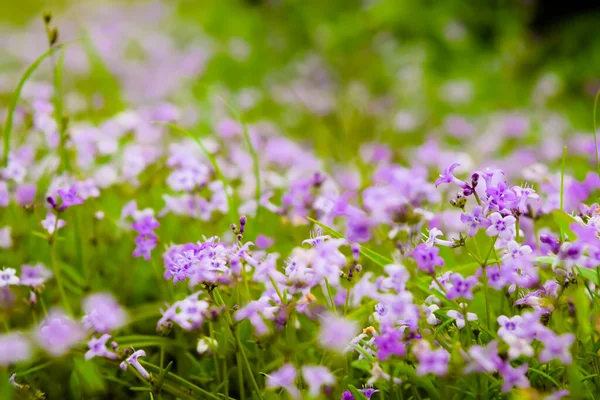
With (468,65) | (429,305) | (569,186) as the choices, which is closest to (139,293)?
(429,305)

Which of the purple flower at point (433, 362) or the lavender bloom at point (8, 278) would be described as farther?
the lavender bloom at point (8, 278)

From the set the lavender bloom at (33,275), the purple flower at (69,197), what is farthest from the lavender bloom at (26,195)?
the purple flower at (69,197)

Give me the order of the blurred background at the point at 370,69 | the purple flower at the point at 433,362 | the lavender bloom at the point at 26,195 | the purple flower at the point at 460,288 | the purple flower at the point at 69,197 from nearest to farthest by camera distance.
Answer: the purple flower at the point at 433,362
the purple flower at the point at 460,288
the purple flower at the point at 69,197
the lavender bloom at the point at 26,195
the blurred background at the point at 370,69

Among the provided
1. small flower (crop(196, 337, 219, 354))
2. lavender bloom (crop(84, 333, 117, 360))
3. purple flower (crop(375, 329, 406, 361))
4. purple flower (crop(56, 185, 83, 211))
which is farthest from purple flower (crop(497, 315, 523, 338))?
purple flower (crop(56, 185, 83, 211))

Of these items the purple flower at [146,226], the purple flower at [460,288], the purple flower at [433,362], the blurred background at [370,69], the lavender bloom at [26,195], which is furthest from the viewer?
the blurred background at [370,69]

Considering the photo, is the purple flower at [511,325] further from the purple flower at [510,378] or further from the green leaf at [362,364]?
the green leaf at [362,364]

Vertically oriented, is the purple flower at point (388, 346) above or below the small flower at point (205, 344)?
above
